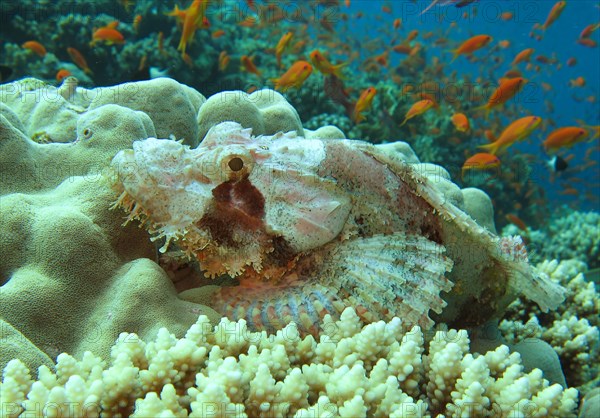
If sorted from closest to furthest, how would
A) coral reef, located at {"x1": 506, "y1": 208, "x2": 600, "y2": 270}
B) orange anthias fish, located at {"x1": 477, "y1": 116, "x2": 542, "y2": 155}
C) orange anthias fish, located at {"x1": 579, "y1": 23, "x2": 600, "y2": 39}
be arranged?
1. orange anthias fish, located at {"x1": 477, "y1": 116, "x2": 542, "y2": 155}
2. coral reef, located at {"x1": 506, "y1": 208, "x2": 600, "y2": 270}
3. orange anthias fish, located at {"x1": 579, "y1": 23, "x2": 600, "y2": 39}

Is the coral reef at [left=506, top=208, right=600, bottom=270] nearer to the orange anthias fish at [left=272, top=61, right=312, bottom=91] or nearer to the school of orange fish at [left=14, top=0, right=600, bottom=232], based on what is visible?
the school of orange fish at [left=14, top=0, right=600, bottom=232]

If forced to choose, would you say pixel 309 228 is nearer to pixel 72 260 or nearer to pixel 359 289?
pixel 359 289

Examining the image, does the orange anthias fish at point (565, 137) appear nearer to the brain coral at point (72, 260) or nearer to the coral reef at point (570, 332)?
the coral reef at point (570, 332)

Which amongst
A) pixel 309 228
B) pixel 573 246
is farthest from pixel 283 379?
pixel 573 246

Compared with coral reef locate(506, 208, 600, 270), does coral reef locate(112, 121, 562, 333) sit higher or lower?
higher

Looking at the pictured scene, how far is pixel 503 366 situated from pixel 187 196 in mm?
2233

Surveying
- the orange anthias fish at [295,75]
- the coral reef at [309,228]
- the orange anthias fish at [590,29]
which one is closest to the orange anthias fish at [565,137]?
the orange anthias fish at [295,75]

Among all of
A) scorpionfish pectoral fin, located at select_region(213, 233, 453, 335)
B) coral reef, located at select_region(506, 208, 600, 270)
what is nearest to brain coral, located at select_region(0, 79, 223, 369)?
scorpionfish pectoral fin, located at select_region(213, 233, 453, 335)

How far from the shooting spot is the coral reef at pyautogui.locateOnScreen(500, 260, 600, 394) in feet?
14.0

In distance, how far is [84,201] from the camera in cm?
291

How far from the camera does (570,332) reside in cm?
459

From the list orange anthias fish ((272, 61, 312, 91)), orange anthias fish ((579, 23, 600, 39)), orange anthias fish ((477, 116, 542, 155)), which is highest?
orange anthias fish ((579, 23, 600, 39))

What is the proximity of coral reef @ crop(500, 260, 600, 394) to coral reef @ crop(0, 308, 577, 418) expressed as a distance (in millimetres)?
1486

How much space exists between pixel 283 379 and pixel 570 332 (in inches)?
149
